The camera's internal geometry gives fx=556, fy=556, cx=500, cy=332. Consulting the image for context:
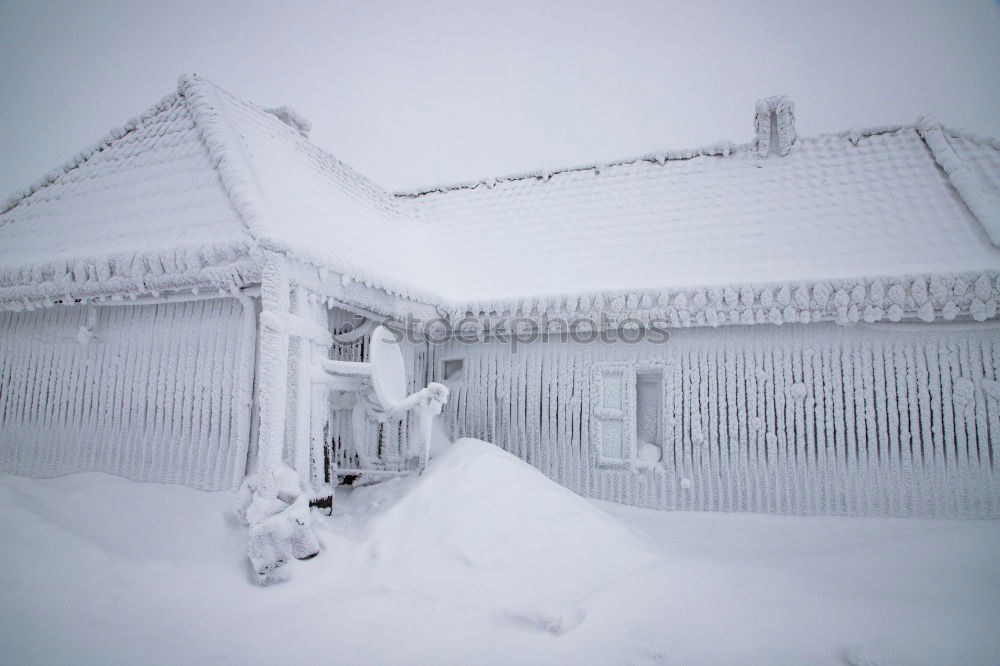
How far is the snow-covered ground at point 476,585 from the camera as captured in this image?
289cm

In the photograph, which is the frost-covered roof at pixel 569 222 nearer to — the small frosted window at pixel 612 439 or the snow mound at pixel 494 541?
the small frosted window at pixel 612 439

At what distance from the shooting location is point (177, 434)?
5.05 meters

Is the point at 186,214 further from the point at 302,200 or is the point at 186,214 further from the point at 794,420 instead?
the point at 794,420

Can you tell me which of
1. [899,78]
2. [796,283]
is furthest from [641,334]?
[899,78]

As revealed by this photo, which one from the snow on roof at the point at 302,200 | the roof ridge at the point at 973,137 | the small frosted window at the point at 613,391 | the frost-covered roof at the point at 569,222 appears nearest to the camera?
the snow on roof at the point at 302,200

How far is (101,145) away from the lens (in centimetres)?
631

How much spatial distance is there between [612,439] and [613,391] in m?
0.57

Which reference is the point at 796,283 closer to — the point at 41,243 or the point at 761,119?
the point at 761,119

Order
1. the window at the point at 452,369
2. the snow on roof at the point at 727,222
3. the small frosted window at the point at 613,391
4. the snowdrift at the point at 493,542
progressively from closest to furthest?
1. the snowdrift at the point at 493,542
2. the snow on roof at the point at 727,222
3. the small frosted window at the point at 613,391
4. the window at the point at 452,369

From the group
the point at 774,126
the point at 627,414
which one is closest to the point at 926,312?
the point at 627,414

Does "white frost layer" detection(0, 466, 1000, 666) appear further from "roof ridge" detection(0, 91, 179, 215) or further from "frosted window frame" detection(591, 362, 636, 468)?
"roof ridge" detection(0, 91, 179, 215)

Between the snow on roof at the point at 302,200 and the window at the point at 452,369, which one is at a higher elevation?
the snow on roof at the point at 302,200

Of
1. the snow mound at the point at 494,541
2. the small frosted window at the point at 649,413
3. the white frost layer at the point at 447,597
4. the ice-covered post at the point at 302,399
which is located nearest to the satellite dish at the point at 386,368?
the ice-covered post at the point at 302,399

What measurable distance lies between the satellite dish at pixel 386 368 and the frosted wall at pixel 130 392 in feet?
3.60
